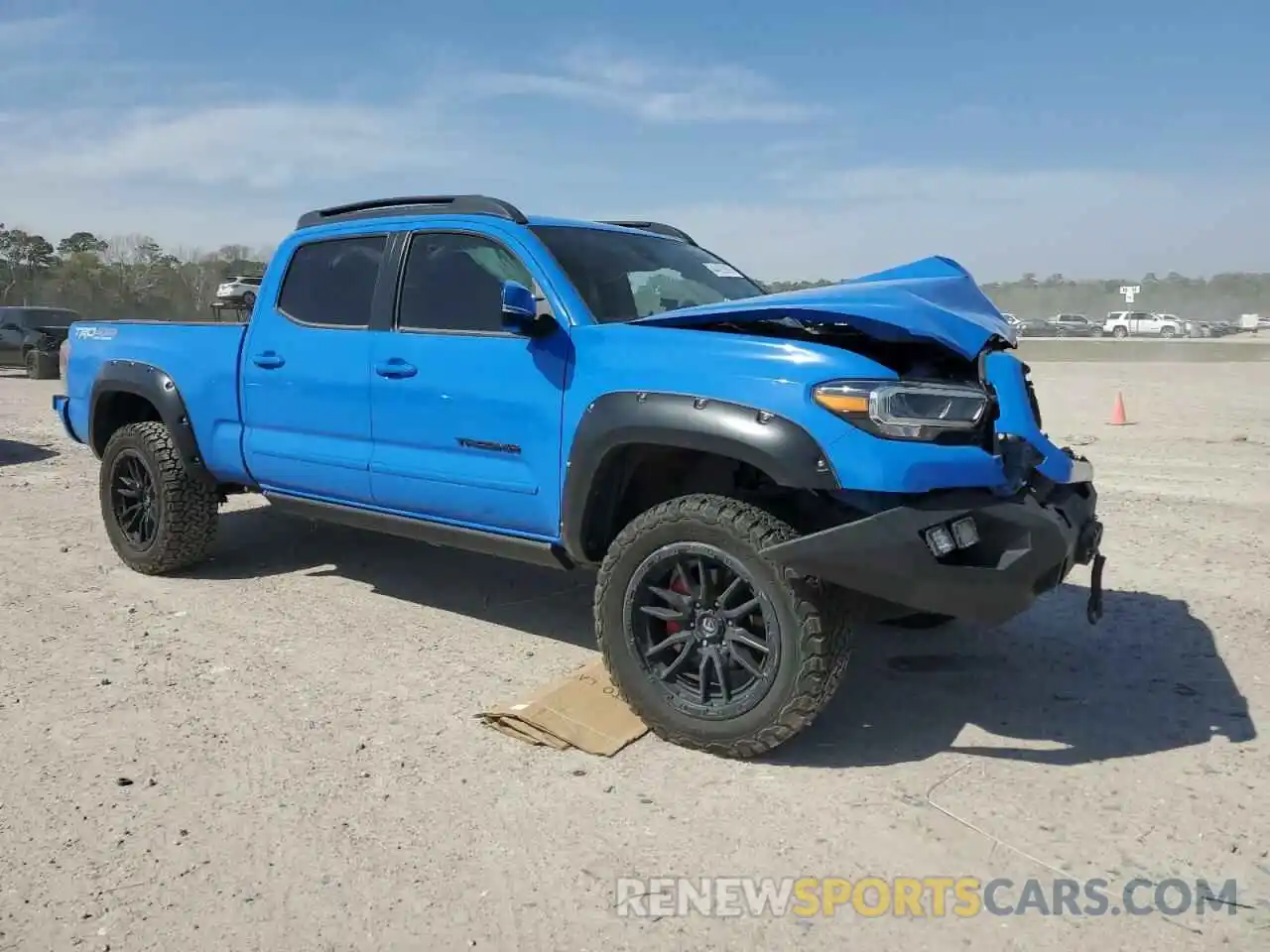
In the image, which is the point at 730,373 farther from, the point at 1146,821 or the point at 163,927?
the point at 163,927

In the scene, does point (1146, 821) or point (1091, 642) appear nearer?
point (1146, 821)

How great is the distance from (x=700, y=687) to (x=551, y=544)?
89cm

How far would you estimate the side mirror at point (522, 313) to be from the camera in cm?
382

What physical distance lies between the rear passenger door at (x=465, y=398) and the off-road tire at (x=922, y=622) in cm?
173

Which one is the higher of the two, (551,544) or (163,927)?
(551,544)

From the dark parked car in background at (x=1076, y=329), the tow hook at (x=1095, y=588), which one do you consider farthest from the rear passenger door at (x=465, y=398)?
the dark parked car in background at (x=1076, y=329)

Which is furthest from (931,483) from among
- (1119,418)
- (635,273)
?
(1119,418)

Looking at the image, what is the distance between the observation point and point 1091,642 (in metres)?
4.70

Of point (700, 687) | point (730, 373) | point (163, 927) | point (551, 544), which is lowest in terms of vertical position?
point (163, 927)

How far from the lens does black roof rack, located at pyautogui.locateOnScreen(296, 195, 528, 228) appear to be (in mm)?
4488

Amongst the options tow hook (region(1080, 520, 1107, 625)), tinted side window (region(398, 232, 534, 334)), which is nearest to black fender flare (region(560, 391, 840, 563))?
tinted side window (region(398, 232, 534, 334))

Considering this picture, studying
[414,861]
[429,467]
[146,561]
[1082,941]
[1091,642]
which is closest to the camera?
[1082,941]

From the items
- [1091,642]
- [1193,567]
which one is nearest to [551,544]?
[1091,642]

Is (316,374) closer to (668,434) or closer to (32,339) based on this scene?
(668,434)
